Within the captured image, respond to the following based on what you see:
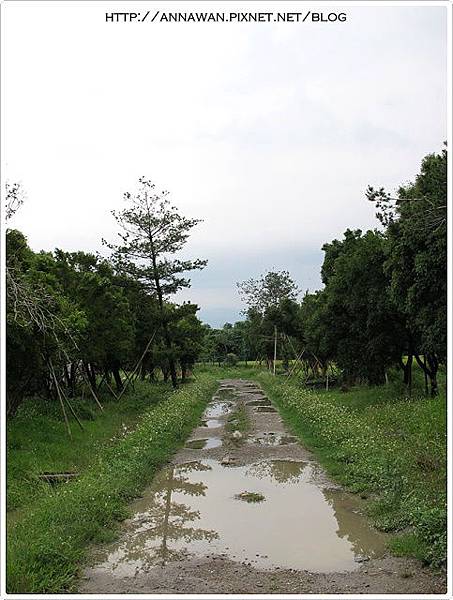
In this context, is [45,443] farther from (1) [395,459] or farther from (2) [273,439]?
(1) [395,459]

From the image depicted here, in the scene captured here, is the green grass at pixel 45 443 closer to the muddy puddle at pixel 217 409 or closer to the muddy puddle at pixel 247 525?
the muddy puddle at pixel 247 525

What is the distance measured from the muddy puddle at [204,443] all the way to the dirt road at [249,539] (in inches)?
59.5

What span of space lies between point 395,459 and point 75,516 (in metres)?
5.87

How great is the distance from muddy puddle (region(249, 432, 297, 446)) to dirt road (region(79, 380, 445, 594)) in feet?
5.68

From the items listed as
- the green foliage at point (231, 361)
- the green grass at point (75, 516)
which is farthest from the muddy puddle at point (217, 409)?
the green foliage at point (231, 361)

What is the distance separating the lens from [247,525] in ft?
28.2

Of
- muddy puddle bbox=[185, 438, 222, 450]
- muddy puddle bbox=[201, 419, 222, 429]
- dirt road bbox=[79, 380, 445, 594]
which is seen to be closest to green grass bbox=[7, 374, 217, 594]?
dirt road bbox=[79, 380, 445, 594]

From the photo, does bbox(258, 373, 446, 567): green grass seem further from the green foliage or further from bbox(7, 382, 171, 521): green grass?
the green foliage

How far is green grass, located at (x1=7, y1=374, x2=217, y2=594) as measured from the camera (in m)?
6.35

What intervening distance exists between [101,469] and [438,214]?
789 cm

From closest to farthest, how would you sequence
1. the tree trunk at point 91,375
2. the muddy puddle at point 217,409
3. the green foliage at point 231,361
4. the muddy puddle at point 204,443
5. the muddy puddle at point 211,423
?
the muddy puddle at point 204,443 < the muddy puddle at point 211,423 < the muddy puddle at point 217,409 < the tree trunk at point 91,375 < the green foliage at point 231,361

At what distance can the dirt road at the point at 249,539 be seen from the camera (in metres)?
6.29

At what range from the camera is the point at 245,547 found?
7.59 metres

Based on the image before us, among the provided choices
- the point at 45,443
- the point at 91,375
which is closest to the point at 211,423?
the point at 45,443
